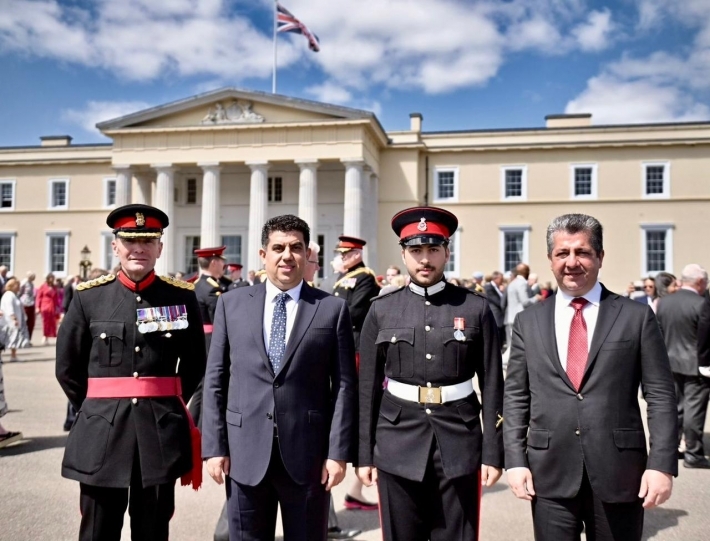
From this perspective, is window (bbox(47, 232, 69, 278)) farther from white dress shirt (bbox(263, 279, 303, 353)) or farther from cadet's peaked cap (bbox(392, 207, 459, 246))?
cadet's peaked cap (bbox(392, 207, 459, 246))

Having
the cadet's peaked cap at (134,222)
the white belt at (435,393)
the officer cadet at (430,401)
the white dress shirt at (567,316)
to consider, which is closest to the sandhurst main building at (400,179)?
the cadet's peaked cap at (134,222)

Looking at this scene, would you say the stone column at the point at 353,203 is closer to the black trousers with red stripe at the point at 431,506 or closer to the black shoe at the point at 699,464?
the black shoe at the point at 699,464

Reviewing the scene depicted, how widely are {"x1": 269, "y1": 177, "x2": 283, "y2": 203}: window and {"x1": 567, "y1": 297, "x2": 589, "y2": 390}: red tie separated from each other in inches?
1466

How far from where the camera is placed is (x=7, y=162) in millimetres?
44906

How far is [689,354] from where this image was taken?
779 centimetres

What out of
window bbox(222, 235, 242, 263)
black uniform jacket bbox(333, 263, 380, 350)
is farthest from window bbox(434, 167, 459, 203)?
black uniform jacket bbox(333, 263, 380, 350)

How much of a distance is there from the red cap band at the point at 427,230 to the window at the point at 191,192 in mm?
39019

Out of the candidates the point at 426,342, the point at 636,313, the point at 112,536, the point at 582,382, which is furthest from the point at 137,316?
the point at 636,313

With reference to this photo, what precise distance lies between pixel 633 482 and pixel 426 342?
1306 mm

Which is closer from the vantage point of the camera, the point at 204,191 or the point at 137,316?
the point at 137,316

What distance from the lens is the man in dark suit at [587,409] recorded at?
3.09 m

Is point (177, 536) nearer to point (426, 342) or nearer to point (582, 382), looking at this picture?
point (426, 342)

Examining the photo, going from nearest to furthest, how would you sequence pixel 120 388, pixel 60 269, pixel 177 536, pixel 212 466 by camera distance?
1. pixel 212 466
2. pixel 120 388
3. pixel 177 536
4. pixel 60 269

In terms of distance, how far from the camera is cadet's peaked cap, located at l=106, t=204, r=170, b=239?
12.7 feet
